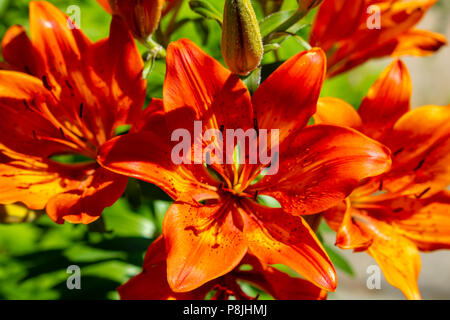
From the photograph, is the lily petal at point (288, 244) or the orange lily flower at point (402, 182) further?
the orange lily flower at point (402, 182)

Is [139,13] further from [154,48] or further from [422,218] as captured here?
[422,218]

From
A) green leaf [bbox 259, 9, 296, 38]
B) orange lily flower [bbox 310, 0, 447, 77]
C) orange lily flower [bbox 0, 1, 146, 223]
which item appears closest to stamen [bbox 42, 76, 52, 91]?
orange lily flower [bbox 0, 1, 146, 223]

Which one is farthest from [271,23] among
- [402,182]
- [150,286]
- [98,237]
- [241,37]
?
[98,237]

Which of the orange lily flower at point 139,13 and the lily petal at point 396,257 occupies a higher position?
the orange lily flower at point 139,13

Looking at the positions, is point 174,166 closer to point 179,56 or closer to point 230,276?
point 179,56

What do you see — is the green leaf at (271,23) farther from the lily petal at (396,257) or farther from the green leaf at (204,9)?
the lily petal at (396,257)

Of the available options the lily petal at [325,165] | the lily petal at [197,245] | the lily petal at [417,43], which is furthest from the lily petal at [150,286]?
the lily petal at [417,43]
